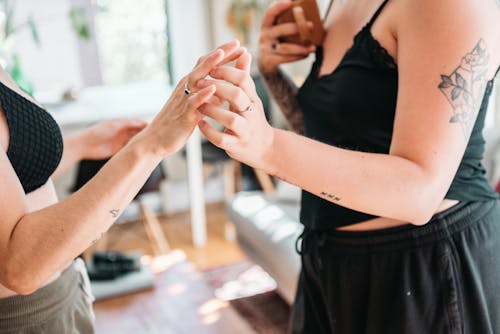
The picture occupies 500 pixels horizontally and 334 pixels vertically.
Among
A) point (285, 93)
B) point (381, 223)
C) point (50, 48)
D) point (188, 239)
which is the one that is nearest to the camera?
point (381, 223)

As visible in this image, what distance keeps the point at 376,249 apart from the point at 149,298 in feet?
6.66

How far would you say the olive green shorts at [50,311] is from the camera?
852 millimetres

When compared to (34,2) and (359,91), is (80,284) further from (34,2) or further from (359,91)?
(34,2)

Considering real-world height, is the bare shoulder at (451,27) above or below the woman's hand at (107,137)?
above

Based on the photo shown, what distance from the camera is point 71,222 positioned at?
2.29 feet

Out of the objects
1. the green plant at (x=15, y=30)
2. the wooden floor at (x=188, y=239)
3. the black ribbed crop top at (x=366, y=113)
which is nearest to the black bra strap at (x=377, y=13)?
the black ribbed crop top at (x=366, y=113)

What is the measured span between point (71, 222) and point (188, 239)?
2789 millimetres

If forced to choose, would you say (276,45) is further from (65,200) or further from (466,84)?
(65,200)

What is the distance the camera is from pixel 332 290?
3.33 feet

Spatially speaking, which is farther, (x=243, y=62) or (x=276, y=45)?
(x=276, y=45)

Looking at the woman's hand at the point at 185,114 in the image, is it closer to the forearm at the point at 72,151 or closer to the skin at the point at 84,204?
the skin at the point at 84,204

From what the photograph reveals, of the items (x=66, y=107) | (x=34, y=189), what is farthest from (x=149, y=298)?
(x=34, y=189)

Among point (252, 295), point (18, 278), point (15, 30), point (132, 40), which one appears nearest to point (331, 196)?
point (18, 278)

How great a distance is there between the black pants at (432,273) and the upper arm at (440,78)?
16cm
